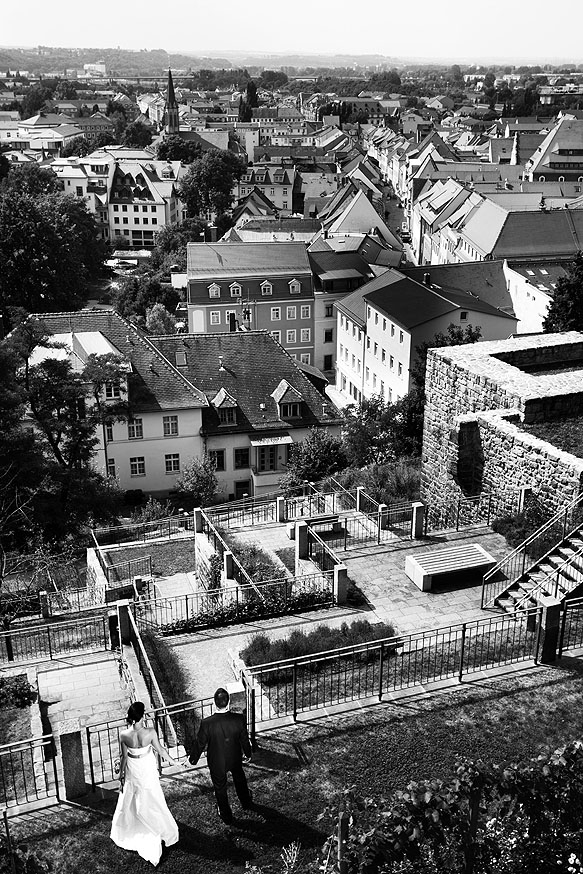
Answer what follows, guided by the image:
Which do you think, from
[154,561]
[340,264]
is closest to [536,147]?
[340,264]

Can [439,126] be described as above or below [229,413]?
above

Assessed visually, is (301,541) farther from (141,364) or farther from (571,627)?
(141,364)

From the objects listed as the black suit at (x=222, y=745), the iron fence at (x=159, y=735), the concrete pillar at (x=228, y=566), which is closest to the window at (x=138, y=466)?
the concrete pillar at (x=228, y=566)

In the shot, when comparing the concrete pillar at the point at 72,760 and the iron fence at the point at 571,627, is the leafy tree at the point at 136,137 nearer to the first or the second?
the iron fence at the point at 571,627

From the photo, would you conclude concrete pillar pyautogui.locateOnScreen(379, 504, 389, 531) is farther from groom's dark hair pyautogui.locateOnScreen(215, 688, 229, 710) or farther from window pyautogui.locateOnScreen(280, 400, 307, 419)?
window pyautogui.locateOnScreen(280, 400, 307, 419)

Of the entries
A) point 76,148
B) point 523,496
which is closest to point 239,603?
point 523,496

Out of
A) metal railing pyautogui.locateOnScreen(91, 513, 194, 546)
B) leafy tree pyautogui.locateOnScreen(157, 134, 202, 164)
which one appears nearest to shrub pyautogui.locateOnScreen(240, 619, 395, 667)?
metal railing pyautogui.locateOnScreen(91, 513, 194, 546)

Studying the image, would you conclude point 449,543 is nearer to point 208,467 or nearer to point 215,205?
point 208,467
